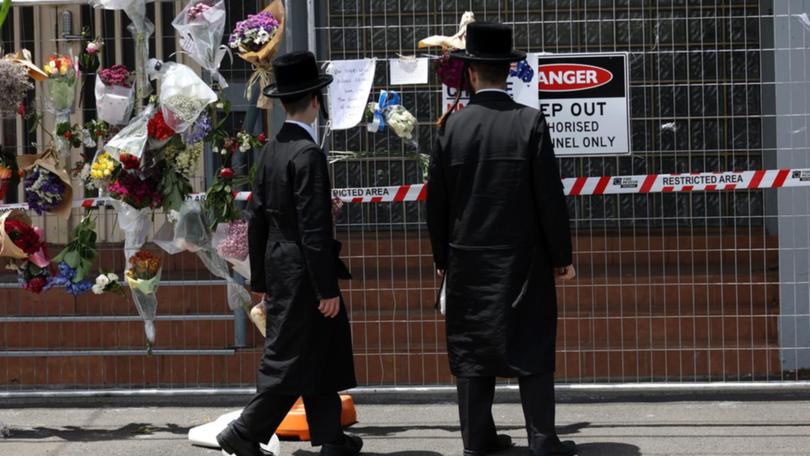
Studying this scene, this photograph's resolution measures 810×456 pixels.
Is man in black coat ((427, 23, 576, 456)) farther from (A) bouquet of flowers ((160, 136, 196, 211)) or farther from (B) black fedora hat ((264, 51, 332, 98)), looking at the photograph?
(A) bouquet of flowers ((160, 136, 196, 211))

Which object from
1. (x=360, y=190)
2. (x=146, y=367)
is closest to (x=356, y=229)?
(x=360, y=190)

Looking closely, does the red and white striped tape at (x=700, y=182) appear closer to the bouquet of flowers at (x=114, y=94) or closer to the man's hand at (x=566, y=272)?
the man's hand at (x=566, y=272)

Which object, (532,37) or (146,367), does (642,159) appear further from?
(146,367)

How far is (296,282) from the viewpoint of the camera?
19.9 ft

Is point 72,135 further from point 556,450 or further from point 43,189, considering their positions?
point 556,450

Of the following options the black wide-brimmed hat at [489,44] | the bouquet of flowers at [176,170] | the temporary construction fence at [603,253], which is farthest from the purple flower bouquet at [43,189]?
the black wide-brimmed hat at [489,44]

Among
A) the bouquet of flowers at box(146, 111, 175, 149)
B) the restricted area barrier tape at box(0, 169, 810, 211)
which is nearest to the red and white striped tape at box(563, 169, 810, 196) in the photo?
the restricted area barrier tape at box(0, 169, 810, 211)

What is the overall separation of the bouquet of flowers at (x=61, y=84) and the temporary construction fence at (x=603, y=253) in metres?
0.92

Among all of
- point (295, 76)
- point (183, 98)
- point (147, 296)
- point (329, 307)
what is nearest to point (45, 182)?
point (147, 296)

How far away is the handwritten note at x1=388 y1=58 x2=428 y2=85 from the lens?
716 cm

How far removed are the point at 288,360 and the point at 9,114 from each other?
2.14 m

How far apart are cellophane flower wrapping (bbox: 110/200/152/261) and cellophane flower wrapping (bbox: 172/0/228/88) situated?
2.78 feet

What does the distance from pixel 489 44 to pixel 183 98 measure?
5.39 feet

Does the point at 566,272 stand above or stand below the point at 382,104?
below
